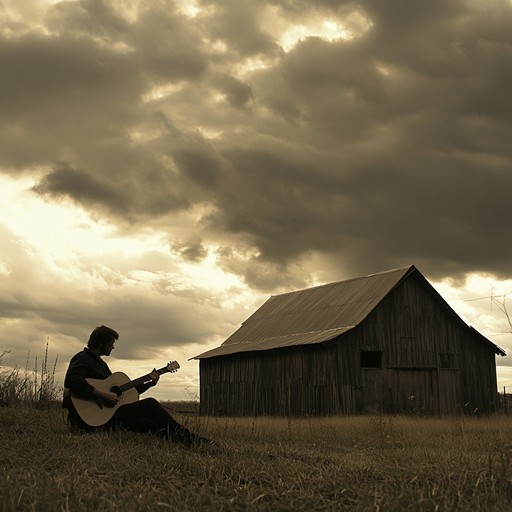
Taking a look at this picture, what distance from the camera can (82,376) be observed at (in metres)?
9.98

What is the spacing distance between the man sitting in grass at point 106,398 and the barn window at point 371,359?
20.3 meters

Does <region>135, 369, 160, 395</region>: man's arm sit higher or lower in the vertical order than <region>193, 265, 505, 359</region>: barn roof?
lower

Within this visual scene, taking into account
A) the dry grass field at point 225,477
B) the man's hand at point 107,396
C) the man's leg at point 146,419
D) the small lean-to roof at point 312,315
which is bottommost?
the dry grass field at point 225,477

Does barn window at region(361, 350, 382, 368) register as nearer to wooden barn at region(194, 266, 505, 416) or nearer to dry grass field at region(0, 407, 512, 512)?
wooden barn at region(194, 266, 505, 416)

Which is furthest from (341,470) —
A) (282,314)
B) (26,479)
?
(282,314)

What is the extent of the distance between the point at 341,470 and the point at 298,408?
2060cm

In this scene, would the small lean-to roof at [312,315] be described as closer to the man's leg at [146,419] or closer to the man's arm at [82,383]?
the man's leg at [146,419]

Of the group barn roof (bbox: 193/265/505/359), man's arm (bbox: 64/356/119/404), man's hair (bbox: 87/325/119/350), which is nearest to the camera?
man's arm (bbox: 64/356/119/404)

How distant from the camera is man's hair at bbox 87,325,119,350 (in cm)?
1041

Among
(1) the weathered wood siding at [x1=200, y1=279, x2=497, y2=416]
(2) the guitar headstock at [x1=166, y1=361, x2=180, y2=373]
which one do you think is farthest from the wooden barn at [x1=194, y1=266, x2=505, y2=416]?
(2) the guitar headstock at [x1=166, y1=361, x2=180, y2=373]

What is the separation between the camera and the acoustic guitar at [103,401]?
1012 cm

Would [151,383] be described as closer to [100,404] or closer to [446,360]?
[100,404]

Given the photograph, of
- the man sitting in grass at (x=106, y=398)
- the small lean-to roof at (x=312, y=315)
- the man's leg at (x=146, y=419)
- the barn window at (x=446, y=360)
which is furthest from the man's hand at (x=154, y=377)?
the barn window at (x=446, y=360)

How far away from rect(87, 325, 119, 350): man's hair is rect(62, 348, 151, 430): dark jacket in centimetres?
11
